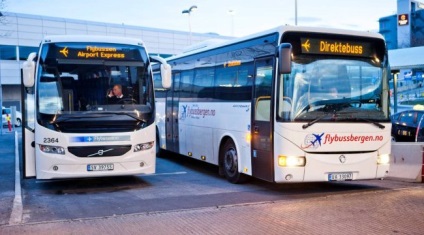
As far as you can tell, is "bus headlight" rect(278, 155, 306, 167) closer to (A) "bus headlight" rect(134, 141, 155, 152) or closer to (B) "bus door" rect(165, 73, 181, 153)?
(A) "bus headlight" rect(134, 141, 155, 152)

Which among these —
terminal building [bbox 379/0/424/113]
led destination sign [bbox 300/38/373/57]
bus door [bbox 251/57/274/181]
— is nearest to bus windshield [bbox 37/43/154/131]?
bus door [bbox 251/57/274/181]

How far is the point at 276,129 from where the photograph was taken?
9227 millimetres

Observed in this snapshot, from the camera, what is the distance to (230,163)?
11188 mm

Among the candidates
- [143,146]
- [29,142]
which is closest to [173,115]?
[143,146]

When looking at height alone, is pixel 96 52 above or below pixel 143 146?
above

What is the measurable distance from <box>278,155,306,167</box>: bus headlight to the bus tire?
185 cm

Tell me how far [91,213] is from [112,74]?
3.46 m

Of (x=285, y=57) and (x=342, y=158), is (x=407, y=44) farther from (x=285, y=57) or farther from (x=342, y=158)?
(x=285, y=57)

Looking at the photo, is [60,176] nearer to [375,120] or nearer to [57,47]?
[57,47]

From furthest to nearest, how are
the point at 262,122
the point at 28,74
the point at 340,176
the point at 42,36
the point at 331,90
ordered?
the point at 42,36, the point at 28,74, the point at 262,122, the point at 340,176, the point at 331,90

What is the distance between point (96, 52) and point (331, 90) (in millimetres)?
4945

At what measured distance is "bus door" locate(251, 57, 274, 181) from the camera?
9.45 meters

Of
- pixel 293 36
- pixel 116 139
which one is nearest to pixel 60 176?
pixel 116 139

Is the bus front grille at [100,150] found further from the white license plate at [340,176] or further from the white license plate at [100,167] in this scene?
the white license plate at [340,176]
